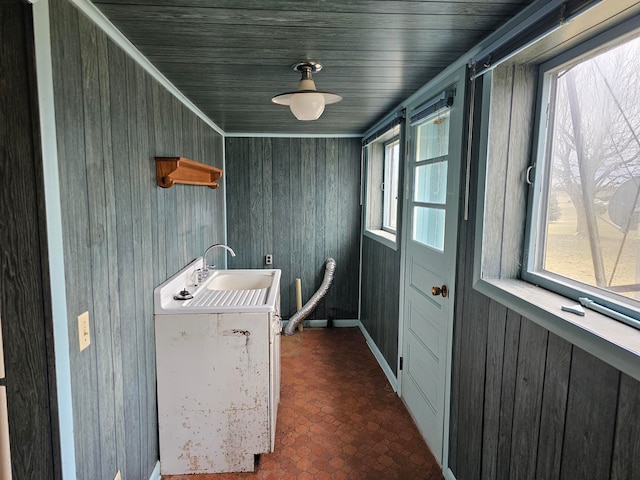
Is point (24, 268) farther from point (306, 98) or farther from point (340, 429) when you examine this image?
point (340, 429)

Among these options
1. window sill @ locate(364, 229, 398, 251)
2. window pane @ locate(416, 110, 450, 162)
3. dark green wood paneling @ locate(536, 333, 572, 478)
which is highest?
window pane @ locate(416, 110, 450, 162)

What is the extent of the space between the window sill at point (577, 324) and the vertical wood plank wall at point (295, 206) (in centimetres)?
273

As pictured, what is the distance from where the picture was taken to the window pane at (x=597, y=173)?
1101 mm

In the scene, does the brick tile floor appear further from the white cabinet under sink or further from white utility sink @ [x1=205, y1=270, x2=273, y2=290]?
white utility sink @ [x1=205, y1=270, x2=273, y2=290]

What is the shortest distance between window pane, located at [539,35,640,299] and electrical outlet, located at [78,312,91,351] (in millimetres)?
1699

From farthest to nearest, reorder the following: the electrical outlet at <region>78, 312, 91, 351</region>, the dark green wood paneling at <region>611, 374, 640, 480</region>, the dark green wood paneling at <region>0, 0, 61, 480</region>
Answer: the electrical outlet at <region>78, 312, 91, 351</region> < the dark green wood paneling at <region>0, 0, 61, 480</region> < the dark green wood paneling at <region>611, 374, 640, 480</region>

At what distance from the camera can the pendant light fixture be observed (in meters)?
1.77

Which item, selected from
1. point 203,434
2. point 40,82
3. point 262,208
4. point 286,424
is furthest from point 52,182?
point 262,208

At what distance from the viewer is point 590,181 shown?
1258 millimetres


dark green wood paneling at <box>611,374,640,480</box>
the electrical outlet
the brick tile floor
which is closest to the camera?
dark green wood paneling at <box>611,374,640,480</box>

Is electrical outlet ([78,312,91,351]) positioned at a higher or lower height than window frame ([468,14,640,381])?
lower

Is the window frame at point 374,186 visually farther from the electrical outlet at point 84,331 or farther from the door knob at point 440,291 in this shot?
the electrical outlet at point 84,331

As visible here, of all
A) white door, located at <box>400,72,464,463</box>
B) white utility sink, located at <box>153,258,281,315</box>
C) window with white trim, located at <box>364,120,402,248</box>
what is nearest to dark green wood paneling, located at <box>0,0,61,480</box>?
white utility sink, located at <box>153,258,281,315</box>

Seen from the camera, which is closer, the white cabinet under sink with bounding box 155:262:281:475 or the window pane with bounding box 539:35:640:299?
the window pane with bounding box 539:35:640:299
